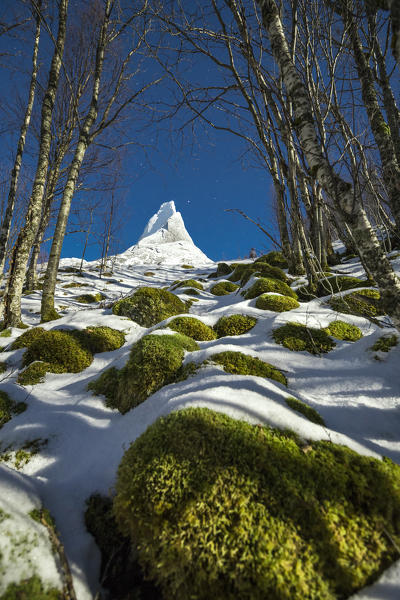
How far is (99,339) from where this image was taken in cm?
420

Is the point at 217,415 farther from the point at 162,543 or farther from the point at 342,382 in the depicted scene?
the point at 342,382

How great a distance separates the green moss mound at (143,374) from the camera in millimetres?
2637

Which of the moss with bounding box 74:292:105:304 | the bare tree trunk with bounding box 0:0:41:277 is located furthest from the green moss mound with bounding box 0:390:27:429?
the moss with bounding box 74:292:105:304

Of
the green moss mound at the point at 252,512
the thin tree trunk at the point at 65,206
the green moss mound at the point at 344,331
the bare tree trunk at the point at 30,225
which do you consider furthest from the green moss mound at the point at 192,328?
the bare tree trunk at the point at 30,225

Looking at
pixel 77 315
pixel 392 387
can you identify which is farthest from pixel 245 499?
pixel 77 315

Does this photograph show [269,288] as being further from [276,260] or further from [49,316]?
[49,316]

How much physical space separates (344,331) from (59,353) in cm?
451

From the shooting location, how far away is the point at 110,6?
7535 millimetres

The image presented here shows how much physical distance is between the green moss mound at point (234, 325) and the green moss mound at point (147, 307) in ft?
5.72

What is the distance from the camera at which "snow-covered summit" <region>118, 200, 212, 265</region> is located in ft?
134

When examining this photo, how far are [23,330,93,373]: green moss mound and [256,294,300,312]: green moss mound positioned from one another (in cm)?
341

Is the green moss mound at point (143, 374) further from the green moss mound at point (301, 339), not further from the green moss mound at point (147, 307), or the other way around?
the green moss mound at point (147, 307)

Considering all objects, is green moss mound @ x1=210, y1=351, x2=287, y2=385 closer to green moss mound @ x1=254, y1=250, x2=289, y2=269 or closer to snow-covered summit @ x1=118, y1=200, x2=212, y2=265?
green moss mound @ x1=254, y1=250, x2=289, y2=269

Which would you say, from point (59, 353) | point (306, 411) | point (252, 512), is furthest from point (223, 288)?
point (252, 512)
